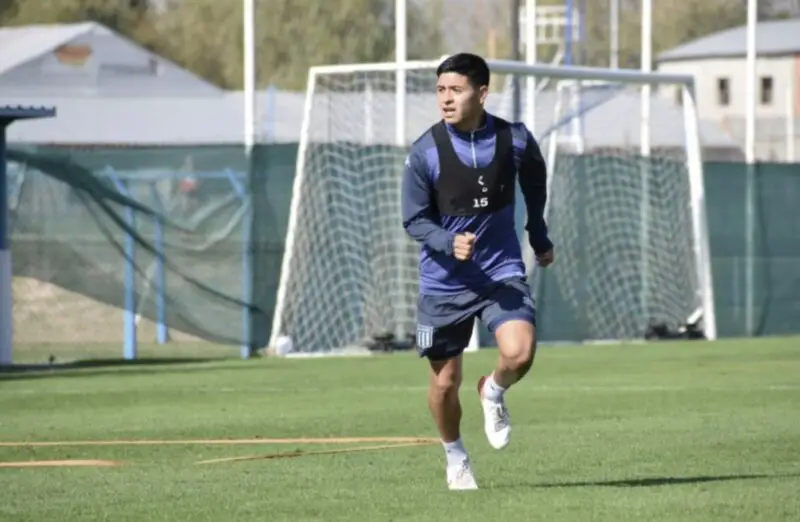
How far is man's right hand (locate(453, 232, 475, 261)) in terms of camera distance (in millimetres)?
10830

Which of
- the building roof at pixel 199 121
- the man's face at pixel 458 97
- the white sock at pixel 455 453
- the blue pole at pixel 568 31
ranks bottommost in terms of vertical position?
the white sock at pixel 455 453

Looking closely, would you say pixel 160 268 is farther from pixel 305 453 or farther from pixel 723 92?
pixel 723 92

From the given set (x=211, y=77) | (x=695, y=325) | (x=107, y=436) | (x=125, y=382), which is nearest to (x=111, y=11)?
(x=211, y=77)

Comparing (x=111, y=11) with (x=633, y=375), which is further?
(x=111, y=11)

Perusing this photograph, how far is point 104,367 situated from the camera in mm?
23797

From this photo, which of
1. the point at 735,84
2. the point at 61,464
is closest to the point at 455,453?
the point at 61,464

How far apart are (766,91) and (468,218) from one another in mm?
83107

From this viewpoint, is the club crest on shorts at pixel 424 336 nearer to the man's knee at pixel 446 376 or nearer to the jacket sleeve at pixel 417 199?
the man's knee at pixel 446 376

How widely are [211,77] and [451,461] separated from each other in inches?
3373

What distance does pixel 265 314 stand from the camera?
26250mm

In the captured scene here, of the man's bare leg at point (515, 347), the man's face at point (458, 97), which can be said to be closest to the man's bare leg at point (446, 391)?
the man's bare leg at point (515, 347)

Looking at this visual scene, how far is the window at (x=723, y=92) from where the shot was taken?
89938 millimetres

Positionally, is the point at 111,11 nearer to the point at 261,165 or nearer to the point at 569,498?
the point at 261,165

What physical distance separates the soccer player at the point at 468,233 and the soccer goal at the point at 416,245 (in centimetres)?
1363
